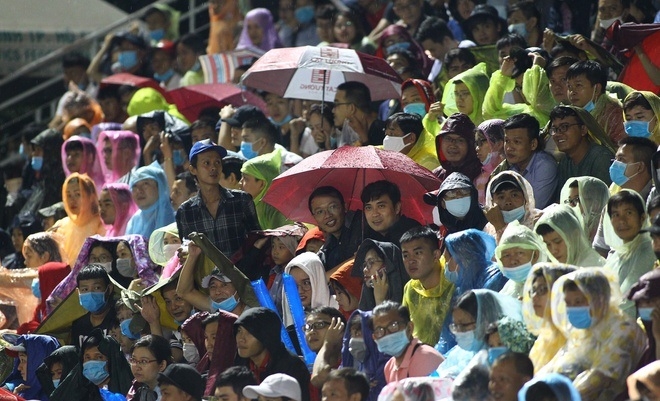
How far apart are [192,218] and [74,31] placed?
8138 mm

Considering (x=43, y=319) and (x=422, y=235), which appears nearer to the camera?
(x=422, y=235)

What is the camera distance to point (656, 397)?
7020mm

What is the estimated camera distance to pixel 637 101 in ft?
33.0

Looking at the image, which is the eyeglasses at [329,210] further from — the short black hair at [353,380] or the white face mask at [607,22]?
the white face mask at [607,22]

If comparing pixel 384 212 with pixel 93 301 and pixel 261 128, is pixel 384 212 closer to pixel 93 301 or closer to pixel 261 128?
pixel 93 301

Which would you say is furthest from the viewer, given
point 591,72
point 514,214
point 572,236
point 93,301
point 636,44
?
point 636,44

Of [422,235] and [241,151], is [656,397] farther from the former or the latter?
[241,151]

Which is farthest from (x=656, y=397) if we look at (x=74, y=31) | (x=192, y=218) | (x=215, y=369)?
(x=74, y=31)

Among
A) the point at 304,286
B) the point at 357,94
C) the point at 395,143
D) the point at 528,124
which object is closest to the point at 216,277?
the point at 304,286

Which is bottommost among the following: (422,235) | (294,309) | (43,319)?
(43,319)

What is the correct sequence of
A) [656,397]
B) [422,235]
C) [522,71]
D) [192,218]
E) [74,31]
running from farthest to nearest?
[74,31] < [522,71] < [192,218] < [422,235] < [656,397]

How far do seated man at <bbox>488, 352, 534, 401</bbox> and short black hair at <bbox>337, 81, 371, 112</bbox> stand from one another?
5.00 meters

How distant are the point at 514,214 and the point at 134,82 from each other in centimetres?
689

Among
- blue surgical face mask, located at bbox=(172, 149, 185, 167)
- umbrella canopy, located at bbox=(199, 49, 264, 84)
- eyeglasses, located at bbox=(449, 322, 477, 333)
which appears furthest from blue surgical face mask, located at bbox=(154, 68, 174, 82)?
eyeglasses, located at bbox=(449, 322, 477, 333)
